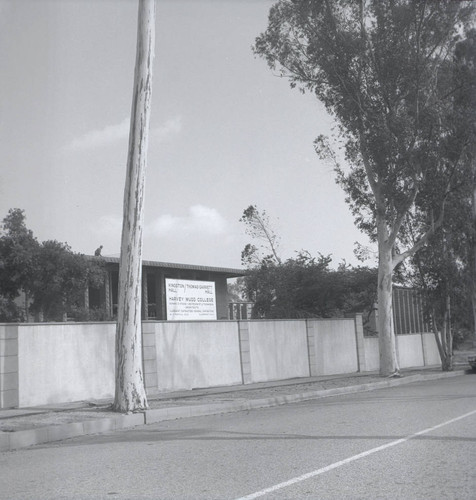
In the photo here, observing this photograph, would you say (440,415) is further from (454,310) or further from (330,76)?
(454,310)

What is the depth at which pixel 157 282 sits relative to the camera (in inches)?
1666

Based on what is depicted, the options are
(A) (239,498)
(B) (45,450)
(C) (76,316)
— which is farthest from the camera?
(C) (76,316)

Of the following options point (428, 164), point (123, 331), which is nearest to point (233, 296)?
point (428, 164)

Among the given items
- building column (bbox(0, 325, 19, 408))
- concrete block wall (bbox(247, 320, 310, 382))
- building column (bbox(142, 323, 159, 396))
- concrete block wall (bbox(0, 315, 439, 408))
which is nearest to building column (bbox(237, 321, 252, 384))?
concrete block wall (bbox(0, 315, 439, 408))

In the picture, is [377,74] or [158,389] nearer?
[158,389]

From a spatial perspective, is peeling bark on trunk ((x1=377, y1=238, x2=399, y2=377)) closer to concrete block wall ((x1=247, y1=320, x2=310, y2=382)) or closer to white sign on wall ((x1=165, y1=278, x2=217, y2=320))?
concrete block wall ((x1=247, y1=320, x2=310, y2=382))

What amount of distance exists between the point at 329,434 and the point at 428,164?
600 inches

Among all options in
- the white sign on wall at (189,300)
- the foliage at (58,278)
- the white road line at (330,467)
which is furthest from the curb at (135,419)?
the foliage at (58,278)

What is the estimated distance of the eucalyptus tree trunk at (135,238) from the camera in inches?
492

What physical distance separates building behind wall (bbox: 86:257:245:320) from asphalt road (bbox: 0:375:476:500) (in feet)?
91.5

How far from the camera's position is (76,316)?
35.0m

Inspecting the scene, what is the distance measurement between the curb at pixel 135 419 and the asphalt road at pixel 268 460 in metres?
0.40

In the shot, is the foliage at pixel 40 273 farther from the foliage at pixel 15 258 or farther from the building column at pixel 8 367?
the building column at pixel 8 367

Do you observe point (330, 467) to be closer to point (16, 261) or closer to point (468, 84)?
point (468, 84)
